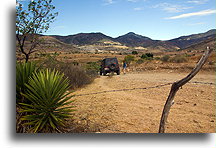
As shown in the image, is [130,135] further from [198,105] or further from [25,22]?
[25,22]

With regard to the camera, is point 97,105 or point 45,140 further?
point 97,105

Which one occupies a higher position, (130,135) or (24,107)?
(24,107)

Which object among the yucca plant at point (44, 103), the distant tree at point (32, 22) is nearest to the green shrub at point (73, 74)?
the distant tree at point (32, 22)

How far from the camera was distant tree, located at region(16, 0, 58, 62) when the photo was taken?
669 centimetres

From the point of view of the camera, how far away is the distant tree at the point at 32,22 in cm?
669

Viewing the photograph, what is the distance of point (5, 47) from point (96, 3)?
8.20 feet

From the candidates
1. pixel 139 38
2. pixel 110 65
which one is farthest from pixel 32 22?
pixel 110 65

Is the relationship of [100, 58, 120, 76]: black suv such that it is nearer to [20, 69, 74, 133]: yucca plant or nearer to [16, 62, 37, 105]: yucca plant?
[16, 62, 37, 105]: yucca plant

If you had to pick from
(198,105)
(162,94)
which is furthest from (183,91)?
(198,105)

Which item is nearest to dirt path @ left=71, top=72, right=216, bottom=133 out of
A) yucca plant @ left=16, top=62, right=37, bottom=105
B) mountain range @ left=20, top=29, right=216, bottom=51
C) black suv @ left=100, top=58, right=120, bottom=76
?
yucca plant @ left=16, top=62, right=37, bottom=105

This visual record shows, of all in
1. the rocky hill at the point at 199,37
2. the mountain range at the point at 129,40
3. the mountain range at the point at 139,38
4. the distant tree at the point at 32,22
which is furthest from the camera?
the distant tree at the point at 32,22

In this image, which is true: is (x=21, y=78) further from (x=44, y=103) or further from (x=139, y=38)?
(x=139, y=38)

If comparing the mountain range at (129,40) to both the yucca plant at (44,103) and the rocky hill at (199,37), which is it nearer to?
the rocky hill at (199,37)

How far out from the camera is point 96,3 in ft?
18.0
